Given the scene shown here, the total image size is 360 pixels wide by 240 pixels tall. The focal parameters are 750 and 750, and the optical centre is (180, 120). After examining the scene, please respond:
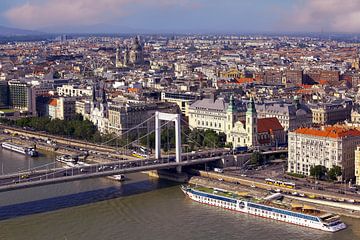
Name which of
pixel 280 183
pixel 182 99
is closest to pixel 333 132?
pixel 280 183

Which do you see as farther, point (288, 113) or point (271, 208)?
point (288, 113)

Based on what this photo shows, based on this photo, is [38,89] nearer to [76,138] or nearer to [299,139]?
[76,138]

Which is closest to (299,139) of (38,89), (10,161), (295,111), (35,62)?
(295,111)

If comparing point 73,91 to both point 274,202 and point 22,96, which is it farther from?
point 274,202

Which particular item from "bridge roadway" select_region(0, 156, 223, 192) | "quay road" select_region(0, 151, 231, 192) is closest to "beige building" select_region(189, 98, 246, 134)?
"quay road" select_region(0, 151, 231, 192)

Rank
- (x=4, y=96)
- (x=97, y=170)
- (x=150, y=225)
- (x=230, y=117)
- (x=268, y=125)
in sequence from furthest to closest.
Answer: (x=4, y=96) < (x=230, y=117) < (x=268, y=125) < (x=97, y=170) < (x=150, y=225)

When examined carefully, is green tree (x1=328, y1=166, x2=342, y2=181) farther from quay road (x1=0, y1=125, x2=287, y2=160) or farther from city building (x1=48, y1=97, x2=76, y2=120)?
city building (x1=48, y1=97, x2=76, y2=120)
